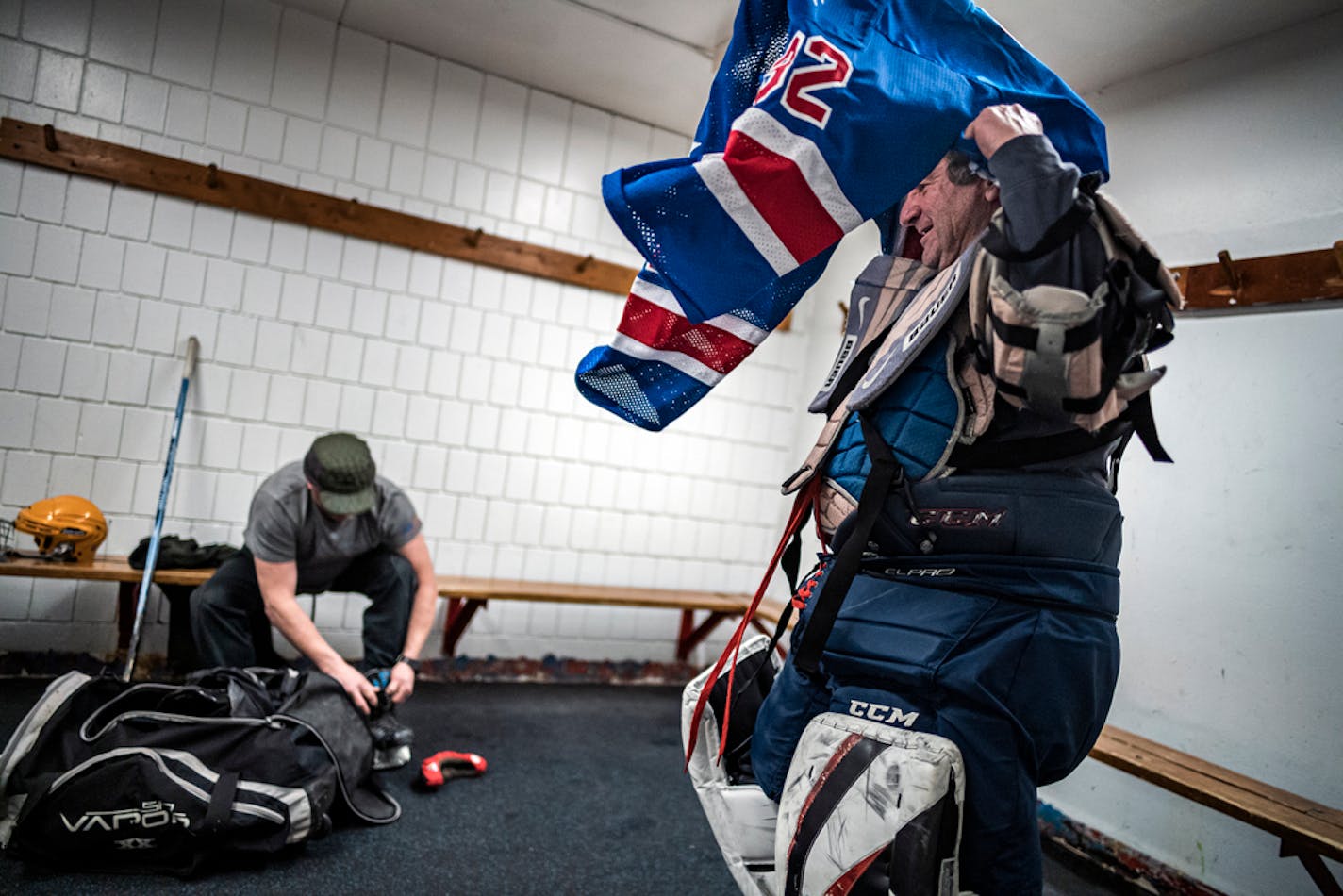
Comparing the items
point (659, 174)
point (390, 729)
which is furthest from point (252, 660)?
point (659, 174)

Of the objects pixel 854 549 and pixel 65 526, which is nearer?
pixel 854 549

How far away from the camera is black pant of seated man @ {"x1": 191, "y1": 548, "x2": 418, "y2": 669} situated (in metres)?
2.66

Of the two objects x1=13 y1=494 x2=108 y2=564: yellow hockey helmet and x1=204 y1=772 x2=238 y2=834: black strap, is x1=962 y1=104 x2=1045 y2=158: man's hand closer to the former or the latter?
x1=204 y1=772 x2=238 y2=834: black strap

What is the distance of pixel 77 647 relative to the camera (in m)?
3.13

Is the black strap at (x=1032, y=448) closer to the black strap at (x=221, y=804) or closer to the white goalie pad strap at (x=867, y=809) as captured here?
the white goalie pad strap at (x=867, y=809)

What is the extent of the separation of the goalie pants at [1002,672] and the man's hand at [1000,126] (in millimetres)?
450

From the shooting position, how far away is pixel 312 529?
8.70ft

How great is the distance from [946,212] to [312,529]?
2.23 metres

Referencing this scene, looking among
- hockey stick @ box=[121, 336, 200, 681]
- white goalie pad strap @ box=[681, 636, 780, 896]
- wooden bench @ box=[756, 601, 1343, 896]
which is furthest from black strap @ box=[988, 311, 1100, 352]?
hockey stick @ box=[121, 336, 200, 681]

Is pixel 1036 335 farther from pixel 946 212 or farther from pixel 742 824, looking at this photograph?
pixel 742 824

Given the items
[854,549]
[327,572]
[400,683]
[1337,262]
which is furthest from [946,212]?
[327,572]

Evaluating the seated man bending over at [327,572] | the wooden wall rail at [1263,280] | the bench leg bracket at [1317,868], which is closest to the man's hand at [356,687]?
the seated man bending over at [327,572]

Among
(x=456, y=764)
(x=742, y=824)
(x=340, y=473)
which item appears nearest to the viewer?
(x=742, y=824)

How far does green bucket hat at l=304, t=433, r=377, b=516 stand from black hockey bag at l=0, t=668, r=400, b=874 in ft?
1.90
